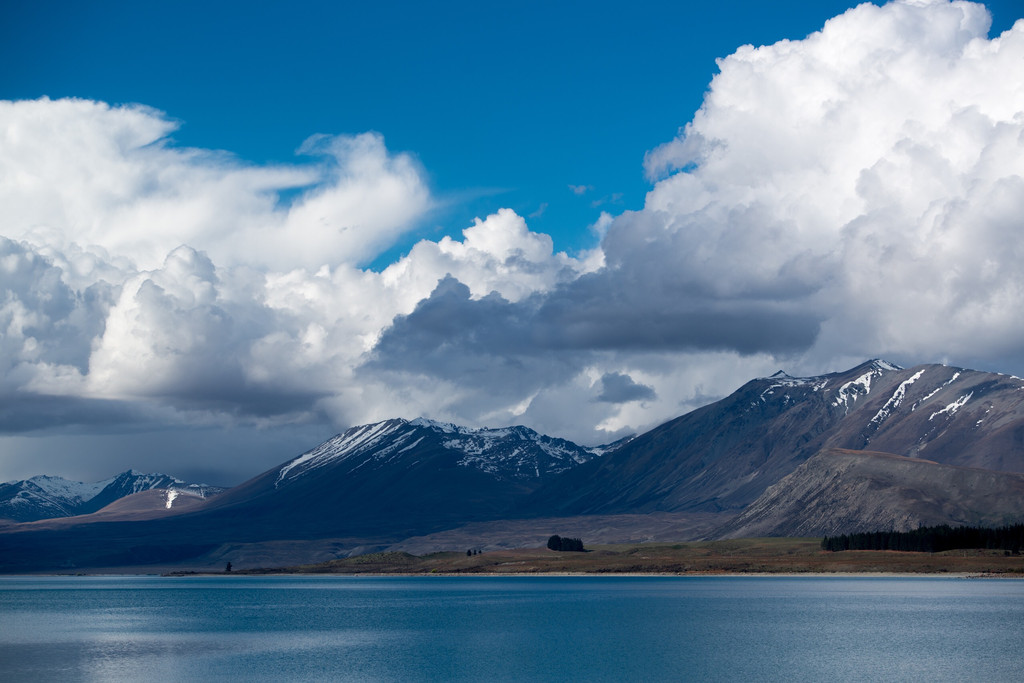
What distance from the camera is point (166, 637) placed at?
117250 mm

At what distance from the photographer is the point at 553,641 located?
109 meters

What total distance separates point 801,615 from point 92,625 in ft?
294

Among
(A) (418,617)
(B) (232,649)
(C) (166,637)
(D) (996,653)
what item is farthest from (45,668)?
(D) (996,653)

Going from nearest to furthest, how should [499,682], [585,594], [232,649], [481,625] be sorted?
[499,682]
[232,649]
[481,625]
[585,594]

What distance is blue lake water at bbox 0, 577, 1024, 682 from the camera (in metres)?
84.9

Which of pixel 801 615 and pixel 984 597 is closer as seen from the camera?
pixel 801 615

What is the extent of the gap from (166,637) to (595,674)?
5550 cm

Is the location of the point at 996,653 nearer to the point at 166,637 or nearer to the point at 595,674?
the point at 595,674

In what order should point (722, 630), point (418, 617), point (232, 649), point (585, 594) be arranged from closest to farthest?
point (232, 649) → point (722, 630) → point (418, 617) → point (585, 594)

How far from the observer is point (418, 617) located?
14575 centimetres

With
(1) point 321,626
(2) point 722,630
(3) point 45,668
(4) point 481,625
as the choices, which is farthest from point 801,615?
(3) point 45,668

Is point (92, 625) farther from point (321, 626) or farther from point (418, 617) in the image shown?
point (418, 617)

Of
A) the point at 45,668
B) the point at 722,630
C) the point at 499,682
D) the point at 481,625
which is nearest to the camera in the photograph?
the point at 499,682

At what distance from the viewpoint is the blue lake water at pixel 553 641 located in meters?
84.9
